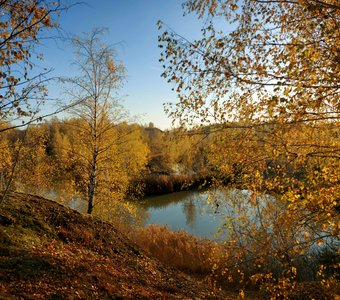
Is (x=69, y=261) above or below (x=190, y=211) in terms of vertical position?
above

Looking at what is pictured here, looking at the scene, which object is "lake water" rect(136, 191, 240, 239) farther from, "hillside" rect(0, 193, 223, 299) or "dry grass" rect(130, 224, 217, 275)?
"hillside" rect(0, 193, 223, 299)

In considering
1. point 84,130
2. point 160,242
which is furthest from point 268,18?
point 160,242

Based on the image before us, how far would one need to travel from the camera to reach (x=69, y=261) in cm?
463

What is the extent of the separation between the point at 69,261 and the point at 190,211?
49.5 ft

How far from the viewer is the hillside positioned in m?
3.77

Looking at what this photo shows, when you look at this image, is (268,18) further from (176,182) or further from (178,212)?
(176,182)

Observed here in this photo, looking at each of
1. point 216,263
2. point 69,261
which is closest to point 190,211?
point 216,263

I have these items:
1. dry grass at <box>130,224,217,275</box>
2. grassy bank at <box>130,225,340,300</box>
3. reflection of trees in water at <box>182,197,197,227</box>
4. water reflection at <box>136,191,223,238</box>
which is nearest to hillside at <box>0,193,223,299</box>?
grassy bank at <box>130,225,340,300</box>

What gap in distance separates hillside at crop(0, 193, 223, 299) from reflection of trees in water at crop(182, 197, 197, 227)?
10.3m

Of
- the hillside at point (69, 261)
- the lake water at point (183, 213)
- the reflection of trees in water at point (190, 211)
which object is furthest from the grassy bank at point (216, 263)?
the reflection of trees in water at point (190, 211)

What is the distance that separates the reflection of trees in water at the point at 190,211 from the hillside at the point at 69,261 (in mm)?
10250

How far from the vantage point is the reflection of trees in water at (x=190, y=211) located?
16953 millimetres

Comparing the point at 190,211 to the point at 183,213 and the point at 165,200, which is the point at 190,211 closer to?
the point at 183,213

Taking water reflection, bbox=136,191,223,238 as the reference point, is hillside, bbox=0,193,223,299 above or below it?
above
